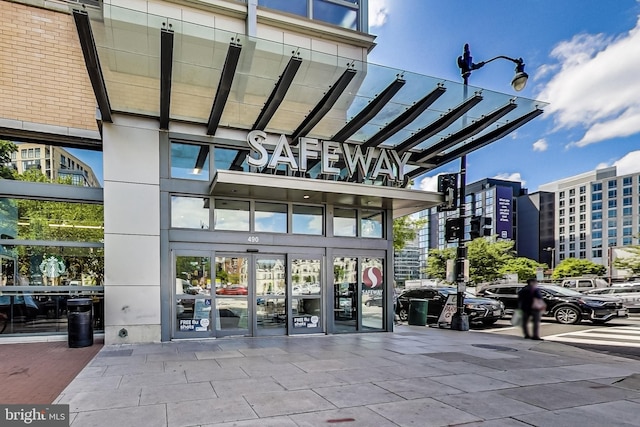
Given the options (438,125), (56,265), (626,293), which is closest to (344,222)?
(438,125)

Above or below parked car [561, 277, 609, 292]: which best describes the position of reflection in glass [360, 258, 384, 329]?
below

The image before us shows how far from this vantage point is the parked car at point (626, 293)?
22.2m

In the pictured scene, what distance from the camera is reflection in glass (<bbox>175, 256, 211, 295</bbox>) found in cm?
1184

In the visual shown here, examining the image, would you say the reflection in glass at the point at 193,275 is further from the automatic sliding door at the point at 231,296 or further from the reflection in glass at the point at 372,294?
the reflection in glass at the point at 372,294

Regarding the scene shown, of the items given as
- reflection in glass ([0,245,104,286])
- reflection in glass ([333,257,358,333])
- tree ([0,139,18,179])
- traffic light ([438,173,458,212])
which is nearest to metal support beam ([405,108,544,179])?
traffic light ([438,173,458,212])

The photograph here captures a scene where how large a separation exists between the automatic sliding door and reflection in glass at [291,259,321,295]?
150cm

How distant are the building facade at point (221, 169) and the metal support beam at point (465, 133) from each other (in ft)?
0.24

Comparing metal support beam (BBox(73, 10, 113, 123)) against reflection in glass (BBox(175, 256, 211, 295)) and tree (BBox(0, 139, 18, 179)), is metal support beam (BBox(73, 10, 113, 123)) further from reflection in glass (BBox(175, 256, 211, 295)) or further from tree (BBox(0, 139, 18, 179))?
reflection in glass (BBox(175, 256, 211, 295))

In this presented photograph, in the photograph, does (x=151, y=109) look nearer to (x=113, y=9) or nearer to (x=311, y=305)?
(x=113, y=9)

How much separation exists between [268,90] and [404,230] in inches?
638

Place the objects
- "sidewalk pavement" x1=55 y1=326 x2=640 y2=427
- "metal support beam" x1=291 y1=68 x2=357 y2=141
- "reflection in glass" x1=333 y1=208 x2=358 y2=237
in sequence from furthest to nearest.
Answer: "reflection in glass" x1=333 y1=208 x2=358 y2=237, "metal support beam" x1=291 y1=68 x2=357 y2=141, "sidewalk pavement" x1=55 y1=326 x2=640 y2=427

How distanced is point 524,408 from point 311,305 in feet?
25.4

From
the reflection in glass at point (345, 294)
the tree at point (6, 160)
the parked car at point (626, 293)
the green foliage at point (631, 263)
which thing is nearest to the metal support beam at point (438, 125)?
the reflection in glass at point (345, 294)

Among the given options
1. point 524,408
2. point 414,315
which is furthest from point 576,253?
point 524,408
